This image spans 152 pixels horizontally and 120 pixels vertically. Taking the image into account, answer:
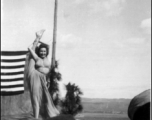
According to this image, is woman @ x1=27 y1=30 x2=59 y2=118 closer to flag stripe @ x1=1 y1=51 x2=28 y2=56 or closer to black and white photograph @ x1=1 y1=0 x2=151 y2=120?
black and white photograph @ x1=1 y1=0 x2=151 y2=120

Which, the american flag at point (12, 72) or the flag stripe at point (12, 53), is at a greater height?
the flag stripe at point (12, 53)

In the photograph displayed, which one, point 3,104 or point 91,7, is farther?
point 91,7

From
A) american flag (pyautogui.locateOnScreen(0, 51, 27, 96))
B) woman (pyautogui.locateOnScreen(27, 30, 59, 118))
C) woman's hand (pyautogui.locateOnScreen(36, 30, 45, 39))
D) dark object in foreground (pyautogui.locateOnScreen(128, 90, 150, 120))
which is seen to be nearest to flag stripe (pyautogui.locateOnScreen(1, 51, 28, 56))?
american flag (pyautogui.locateOnScreen(0, 51, 27, 96))

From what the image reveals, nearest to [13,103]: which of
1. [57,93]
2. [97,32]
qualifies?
[57,93]

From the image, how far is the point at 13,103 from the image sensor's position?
13.4ft

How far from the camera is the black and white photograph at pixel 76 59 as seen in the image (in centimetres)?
416

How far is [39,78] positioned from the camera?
13.8 ft

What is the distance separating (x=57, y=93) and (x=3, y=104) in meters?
0.79

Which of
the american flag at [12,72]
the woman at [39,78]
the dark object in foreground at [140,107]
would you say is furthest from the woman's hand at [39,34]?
the dark object in foreground at [140,107]

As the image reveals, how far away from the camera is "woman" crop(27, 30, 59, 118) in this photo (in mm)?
4156

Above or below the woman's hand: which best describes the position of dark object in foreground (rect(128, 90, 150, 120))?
below

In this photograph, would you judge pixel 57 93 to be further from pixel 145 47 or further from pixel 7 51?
pixel 145 47

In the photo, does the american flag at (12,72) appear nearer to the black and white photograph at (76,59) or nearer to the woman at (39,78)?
the black and white photograph at (76,59)

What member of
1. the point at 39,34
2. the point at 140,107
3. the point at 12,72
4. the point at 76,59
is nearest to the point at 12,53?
the point at 12,72
